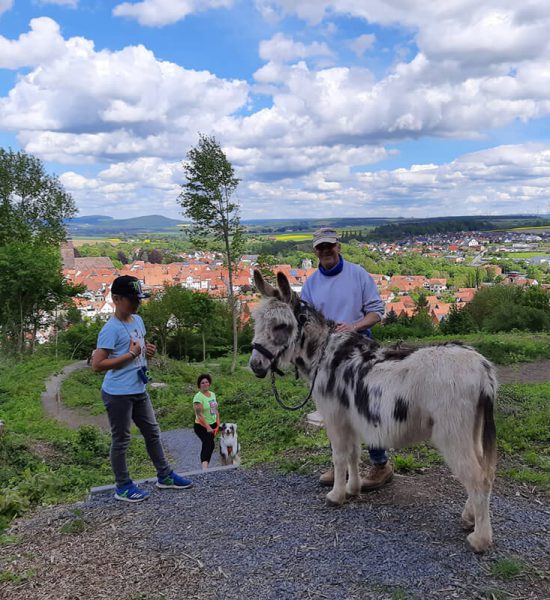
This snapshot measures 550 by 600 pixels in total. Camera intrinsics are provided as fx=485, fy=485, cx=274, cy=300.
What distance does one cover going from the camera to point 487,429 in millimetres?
3822

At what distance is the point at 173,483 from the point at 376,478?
90.0 inches

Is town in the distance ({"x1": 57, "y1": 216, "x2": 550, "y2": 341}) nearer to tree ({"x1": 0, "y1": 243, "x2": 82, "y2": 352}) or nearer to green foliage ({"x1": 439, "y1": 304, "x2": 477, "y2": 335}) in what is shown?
tree ({"x1": 0, "y1": 243, "x2": 82, "y2": 352})

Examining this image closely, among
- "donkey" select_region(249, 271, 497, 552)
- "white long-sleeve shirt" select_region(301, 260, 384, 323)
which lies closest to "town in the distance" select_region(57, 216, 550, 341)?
"white long-sleeve shirt" select_region(301, 260, 384, 323)

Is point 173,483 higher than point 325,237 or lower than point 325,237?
lower

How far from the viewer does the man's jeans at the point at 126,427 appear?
5.02 m

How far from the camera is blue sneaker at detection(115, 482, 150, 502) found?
5.21 m

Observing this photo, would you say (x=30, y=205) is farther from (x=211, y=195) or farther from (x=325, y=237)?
(x=325, y=237)

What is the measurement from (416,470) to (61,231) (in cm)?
3003

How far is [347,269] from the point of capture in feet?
16.8

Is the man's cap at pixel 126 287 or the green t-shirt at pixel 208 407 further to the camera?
the green t-shirt at pixel 208 407

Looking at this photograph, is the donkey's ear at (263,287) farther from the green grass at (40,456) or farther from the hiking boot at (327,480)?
the green grass at (40,456)

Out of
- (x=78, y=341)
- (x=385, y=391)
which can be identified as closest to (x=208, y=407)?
(x=385, y=391)

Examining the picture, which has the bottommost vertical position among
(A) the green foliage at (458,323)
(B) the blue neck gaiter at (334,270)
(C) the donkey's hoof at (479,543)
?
(A) the green foliage at (458,323)

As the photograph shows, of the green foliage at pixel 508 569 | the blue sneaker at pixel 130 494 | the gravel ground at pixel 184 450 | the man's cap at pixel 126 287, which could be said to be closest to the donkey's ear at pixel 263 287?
the man's cap at pixel 126 287
